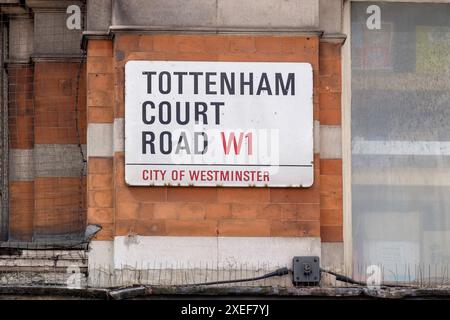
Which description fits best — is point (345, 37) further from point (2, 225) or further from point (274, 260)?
point (2, 225)

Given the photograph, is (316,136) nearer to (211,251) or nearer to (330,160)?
(330,160)

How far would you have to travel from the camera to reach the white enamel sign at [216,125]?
1107cm

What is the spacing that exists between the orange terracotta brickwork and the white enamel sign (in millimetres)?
87

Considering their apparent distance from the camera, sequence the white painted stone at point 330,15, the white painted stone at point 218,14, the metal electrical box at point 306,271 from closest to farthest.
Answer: the metal electrical box at point 306,271 < the white painted stone at point 218,14 < the white painted stone at point 330,15

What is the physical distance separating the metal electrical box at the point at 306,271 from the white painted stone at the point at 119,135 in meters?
1.77

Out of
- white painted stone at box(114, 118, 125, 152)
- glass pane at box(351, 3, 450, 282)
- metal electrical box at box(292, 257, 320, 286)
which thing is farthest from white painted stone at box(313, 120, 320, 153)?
white painted stone at box(114, 118, 125, 152)

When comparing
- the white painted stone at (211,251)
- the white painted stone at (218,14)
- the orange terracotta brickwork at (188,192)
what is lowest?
the white painted stone at (211,251)

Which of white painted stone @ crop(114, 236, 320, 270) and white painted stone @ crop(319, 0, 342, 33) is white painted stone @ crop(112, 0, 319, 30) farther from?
white painted stone @ crop(114, 236, 320, 270)

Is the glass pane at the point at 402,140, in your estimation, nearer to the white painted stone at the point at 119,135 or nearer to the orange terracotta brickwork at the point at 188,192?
the orange terracotta brickwork at the point at 188,192

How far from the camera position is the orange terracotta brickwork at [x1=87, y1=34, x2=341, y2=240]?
11.1 metres

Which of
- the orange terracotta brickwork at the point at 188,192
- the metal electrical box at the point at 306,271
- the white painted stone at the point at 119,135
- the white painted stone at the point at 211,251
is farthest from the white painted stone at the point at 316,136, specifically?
the white painted stone at the point at 119,135

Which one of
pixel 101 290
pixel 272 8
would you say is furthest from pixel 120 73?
pixel 101 290

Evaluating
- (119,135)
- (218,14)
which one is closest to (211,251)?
(119,135)

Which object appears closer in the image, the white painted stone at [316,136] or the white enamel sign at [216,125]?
the white enamel sign at [216,125]
